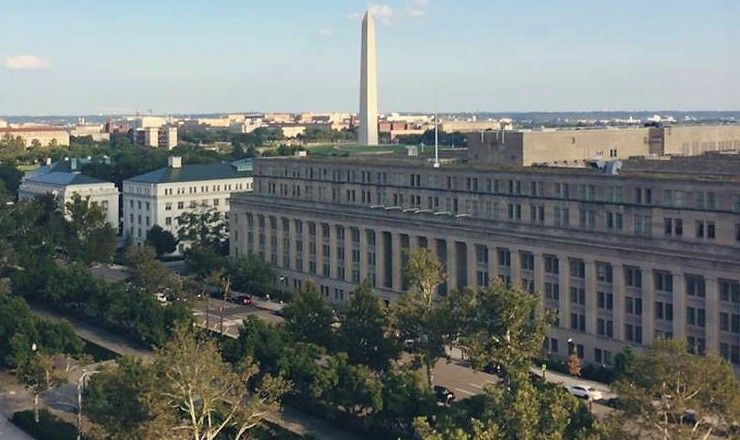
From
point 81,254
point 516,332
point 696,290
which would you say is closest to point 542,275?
point 696,290

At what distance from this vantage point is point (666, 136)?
3489 inches

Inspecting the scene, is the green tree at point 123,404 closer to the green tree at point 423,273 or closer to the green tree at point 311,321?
the green tree at point 311,321

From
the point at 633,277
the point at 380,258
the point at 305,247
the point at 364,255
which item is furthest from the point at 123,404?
the point at 305,247

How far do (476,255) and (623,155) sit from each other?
2086cm

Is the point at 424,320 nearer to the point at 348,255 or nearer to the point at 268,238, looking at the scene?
the point at 348,255

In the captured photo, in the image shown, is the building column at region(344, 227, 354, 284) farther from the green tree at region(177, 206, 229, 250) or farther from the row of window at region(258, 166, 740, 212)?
the green tree at region(177, 206, 229, 250)

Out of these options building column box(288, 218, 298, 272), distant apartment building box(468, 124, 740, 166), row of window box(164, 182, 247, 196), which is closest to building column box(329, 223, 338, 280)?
building column box(288, 218, 298, 272)

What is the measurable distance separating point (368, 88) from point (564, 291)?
2840 inches

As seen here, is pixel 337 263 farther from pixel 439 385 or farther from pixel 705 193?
pixel 705 193

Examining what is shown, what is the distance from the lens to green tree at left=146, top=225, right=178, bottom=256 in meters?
108

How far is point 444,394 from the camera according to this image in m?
53.9

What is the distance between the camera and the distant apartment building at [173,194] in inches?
4434

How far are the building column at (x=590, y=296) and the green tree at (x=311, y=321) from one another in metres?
15.5

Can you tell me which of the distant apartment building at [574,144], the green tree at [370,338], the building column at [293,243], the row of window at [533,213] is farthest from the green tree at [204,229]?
the green tree at [370,338]
